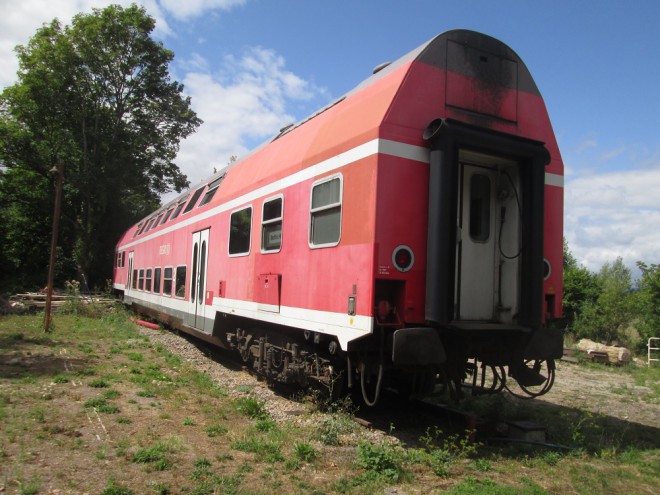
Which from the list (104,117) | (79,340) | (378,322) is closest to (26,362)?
(79,340)

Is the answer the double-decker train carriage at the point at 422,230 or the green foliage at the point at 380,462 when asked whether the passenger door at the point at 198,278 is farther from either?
the green foliage at the point at 380,462

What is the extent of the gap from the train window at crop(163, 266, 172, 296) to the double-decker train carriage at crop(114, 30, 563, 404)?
258 inches

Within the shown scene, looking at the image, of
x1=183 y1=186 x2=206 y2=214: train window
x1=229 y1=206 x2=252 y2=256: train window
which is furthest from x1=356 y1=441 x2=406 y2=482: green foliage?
x1=183 y1=186 x2=206 y2=214: train window

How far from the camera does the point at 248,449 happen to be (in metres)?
4.94

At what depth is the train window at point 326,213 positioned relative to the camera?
580 centimetres

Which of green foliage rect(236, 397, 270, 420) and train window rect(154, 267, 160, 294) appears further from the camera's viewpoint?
train window rect(154, 267, 160, 294)

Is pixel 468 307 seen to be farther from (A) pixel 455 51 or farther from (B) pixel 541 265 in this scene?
(A) pixel 455 51

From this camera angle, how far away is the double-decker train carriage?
519 centimetres

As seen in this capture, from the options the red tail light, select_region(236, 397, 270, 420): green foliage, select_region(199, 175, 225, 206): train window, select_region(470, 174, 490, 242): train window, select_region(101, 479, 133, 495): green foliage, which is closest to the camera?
select_region(101, 479, 133, 495): green foliage

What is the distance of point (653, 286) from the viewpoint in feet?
51.1

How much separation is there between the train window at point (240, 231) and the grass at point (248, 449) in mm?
2252

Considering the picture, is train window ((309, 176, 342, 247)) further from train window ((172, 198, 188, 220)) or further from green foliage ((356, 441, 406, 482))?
train window ((172, 198, 188, 220))

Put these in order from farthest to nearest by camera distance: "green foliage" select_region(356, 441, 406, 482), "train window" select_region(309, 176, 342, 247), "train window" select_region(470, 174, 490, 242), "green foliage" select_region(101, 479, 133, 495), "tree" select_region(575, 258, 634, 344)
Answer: "tree" select_region(575, 258, 634, 344)
"train window" select_region(470, 174, 490, 242)
"train window" select_region(309, 176, 342, 247)
"green foliage" select_region(356, 441, 406, 482)
"green foliage" select_region(101, 479, 133, 495)

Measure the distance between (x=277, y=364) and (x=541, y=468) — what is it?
13.1 feet
